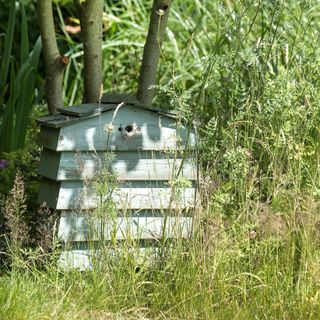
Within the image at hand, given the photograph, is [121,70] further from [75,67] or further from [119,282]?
[119,282]

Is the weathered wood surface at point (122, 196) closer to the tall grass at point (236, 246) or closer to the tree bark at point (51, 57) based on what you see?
the tall grass at point (236, 246)

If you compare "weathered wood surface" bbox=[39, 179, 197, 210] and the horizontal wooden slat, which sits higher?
"weathered wood surface" bbox=[39, 179, 197, 210]

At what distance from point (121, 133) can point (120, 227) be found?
0.52 m

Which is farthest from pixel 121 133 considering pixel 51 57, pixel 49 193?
pixel 51 57

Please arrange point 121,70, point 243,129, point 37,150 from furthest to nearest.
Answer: point 121,70, point 37,150, point 243,129

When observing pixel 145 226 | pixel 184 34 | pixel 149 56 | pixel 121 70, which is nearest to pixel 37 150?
pixel 149 56

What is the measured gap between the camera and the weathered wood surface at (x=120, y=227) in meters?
4.46

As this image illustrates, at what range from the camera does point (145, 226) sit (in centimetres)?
473

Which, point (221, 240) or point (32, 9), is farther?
point (32, 9)

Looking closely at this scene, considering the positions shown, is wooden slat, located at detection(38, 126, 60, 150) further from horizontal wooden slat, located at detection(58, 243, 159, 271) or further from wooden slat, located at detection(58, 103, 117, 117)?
horizontal wooden slat, located at detection(58, 243, 159, 271)

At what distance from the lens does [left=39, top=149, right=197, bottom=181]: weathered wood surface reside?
15.3 feet

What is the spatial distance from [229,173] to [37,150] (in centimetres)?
165

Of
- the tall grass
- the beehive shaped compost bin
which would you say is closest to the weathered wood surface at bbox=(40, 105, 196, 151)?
the beehive shaped compost bin

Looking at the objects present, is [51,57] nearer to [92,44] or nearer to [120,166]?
[92,44]
